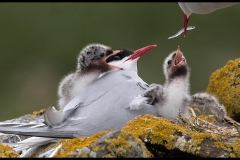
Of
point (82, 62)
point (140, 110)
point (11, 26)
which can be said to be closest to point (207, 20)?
point (11, 26)

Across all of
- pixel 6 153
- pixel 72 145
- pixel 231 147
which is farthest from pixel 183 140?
pixel 6 153

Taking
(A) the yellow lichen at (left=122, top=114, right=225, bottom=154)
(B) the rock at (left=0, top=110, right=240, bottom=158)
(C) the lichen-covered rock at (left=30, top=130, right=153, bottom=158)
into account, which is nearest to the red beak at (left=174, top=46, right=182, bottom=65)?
(B) the rock at (left=0, top=110, right=240, bottom=158)

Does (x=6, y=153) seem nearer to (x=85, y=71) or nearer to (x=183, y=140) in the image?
(x=183, y=140)

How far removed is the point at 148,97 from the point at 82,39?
629cm

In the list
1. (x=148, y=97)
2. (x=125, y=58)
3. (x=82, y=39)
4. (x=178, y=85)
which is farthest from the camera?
(x=82, y=39)

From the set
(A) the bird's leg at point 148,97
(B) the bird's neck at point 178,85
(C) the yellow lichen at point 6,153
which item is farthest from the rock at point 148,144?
(B) the bird's neck at point 178,85

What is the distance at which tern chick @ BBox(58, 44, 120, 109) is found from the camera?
17.3 ft

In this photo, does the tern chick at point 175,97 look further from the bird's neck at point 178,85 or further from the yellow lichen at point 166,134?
the yellow lichen at point 166,134

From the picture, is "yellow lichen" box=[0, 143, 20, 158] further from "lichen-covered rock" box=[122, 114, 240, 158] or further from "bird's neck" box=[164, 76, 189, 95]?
"bird's neck" box=[164, 76, 189, 95]

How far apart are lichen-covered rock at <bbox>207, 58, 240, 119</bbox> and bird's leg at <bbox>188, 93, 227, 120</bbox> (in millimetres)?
173

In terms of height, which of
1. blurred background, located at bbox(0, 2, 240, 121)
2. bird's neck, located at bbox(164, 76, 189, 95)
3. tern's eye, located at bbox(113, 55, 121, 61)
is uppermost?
blurred background, located at bbox(0, 2, 240, 121)

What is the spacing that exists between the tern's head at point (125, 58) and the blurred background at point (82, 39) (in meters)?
4.68

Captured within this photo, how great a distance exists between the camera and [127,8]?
11.7m

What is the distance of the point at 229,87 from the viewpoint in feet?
17.2
